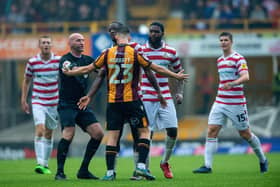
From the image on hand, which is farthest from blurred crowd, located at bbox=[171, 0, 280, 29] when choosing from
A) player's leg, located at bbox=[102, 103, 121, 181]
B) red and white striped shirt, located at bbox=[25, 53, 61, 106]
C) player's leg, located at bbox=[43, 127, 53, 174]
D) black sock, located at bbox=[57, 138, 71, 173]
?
player's leg, located at bbox=[102, 103, 121, 181]

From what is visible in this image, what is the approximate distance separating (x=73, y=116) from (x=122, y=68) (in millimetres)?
1636

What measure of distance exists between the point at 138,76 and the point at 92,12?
59.6ft

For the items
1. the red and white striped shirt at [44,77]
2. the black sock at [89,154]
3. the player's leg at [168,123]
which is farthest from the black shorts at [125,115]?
the red and white striped shirt at [44,77]

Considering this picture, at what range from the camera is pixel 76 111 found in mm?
12555

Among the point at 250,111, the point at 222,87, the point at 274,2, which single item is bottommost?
the point at 250,111

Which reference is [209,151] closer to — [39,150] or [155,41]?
[155,41]

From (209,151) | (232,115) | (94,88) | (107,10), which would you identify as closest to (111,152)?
(94,88)

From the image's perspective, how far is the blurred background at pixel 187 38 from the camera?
1116 inches

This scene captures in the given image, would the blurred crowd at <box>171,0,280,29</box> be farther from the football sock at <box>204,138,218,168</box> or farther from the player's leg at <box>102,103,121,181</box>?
the player's leg at <box>102,103,121,181</box>

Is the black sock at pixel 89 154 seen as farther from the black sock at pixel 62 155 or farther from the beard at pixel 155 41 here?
the beard at pixel 155 41

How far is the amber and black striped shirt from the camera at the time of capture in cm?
1120

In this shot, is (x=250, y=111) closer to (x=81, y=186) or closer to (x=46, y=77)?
(x=46, y=77)

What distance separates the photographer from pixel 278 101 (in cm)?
2934

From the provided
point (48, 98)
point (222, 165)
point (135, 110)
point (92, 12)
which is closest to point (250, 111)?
point (92, 12)
